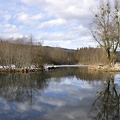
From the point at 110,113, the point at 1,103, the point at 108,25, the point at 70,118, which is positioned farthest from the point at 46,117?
the point at 108,25

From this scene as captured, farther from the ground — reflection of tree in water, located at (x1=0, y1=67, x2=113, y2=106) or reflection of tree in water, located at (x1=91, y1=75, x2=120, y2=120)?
reflection of tree in water, located at (x1=0, y1=67, x2=113, y2=106)

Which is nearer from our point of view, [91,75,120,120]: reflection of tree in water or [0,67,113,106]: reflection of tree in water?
[91,75,120,120]: reflection of tree in water

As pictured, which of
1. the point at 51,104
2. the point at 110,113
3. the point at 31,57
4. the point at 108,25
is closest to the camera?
the point at 110,113

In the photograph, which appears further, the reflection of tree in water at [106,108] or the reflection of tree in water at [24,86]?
the reflection of tree in water at [24,86]

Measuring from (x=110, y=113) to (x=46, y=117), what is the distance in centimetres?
243

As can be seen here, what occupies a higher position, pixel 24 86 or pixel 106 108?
pixel 24 86

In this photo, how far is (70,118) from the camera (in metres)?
8.30

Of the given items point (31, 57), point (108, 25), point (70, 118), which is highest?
point (108, 25)

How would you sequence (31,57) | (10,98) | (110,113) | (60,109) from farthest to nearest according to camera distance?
(31,57) < (10,98) < (60,109) < (110,113)

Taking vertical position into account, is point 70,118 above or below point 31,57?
below

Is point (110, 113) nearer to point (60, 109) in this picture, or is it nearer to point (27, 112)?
point (60, 109)

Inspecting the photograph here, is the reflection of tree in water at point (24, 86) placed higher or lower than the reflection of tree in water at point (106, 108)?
higher

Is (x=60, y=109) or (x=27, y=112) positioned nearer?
(x=27, y=112)

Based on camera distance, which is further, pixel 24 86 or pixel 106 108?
pixel 24 86
